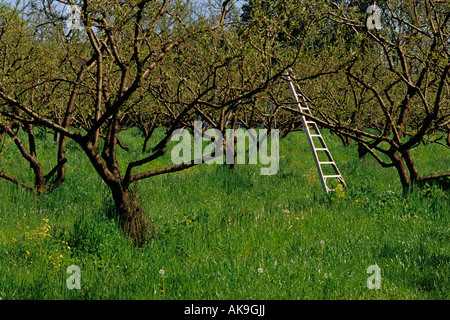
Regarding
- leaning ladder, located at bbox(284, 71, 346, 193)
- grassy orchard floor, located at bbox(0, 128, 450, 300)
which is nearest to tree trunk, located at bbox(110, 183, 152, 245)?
grassy orchard floor, located at bbox(0, 128, 450, 300)

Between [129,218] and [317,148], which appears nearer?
[129,218]

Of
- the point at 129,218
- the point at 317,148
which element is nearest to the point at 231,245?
the point at 129,218

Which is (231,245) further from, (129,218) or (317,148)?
(317,148)

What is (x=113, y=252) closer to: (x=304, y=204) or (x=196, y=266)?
(x=196, y=266)

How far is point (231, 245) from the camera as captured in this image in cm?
491

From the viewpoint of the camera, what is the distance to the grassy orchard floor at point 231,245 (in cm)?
384

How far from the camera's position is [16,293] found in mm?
3682

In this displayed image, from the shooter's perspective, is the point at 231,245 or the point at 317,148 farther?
the point at 317,148

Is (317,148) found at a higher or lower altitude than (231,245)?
higher

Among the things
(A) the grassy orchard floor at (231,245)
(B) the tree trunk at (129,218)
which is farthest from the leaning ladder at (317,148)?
(B) the tree trunk at (129,218)

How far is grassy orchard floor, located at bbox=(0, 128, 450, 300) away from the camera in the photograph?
3.84 m

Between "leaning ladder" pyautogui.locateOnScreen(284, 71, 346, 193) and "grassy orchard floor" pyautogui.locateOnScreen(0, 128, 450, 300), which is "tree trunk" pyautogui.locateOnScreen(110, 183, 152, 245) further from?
"leaning ladder" pyautogui.locateOnScreen(284, 71, 346, 193)

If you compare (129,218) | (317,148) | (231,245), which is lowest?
(231,245)

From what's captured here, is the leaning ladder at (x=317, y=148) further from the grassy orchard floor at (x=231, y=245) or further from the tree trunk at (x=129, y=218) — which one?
the tree trunk at (x=129, y=218)
